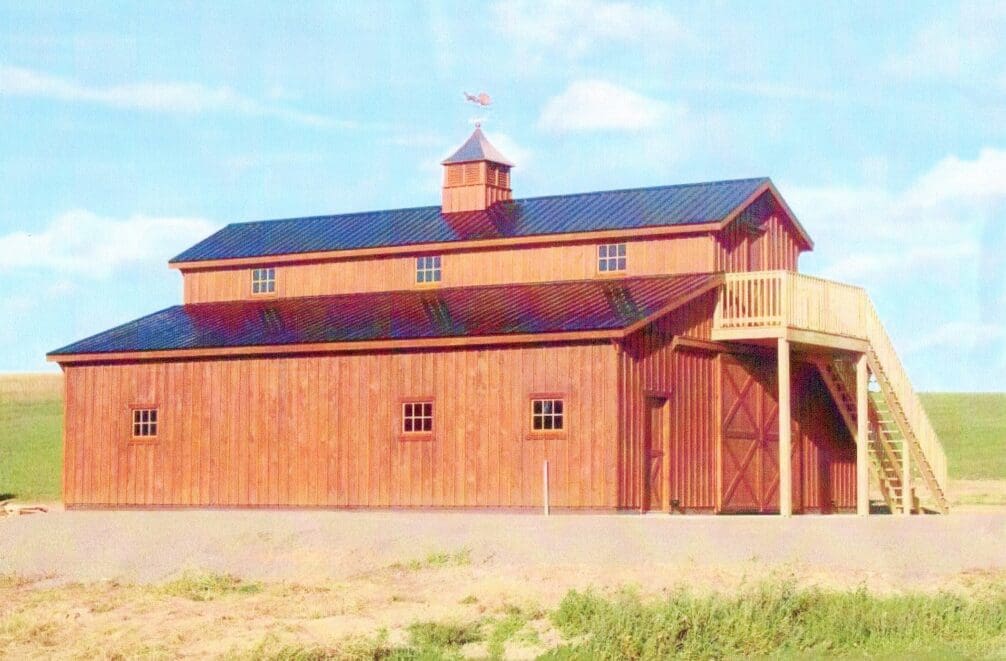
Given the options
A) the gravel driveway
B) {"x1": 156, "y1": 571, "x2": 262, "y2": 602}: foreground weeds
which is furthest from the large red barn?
{"x1": 156, "y1": 571, "x2": 262, "y2": 602}: foreground weeds

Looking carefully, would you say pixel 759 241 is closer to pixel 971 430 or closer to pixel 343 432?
pixel 343 432

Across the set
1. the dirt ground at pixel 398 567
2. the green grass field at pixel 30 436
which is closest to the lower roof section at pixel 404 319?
the dirt ground at pixel 398 567

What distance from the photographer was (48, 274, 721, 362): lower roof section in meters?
34.3

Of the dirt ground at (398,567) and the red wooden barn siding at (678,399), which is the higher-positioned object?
the red wooden barn siding at (678,399)

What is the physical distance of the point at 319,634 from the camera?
2139 cm

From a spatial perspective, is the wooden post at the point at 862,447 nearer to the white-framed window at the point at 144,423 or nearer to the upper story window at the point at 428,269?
the upper story window at the point at 428,269

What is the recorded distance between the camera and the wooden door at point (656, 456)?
113 feet

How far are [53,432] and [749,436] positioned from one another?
134 ft

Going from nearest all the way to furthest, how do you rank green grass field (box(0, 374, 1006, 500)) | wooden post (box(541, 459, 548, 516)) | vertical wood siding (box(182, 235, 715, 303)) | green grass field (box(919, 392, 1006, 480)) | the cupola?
1. wooden post (box(541, 459, 548, 516))
2. vertical wood siding (box(182, 235, 715, 303))
3. the cupola
4. green grass field (box(0, 374, 1006, 500))
5. green grass field (box(919, 392, 1006, 480))

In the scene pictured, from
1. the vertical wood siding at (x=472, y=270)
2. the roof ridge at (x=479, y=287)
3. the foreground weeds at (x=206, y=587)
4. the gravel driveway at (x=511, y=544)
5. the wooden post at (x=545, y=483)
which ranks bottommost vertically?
the foreground weeds at (x=206, y=587)

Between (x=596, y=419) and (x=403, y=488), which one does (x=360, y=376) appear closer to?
(x=403, y=488)

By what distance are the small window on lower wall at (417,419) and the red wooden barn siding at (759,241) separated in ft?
23.5

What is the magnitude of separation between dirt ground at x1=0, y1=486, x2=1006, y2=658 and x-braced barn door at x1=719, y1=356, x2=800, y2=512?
19.9ft

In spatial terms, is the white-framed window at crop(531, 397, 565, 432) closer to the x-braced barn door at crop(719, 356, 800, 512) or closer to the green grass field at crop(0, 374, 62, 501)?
the x-braced barn door at crop(719, 356, 800, 512)
